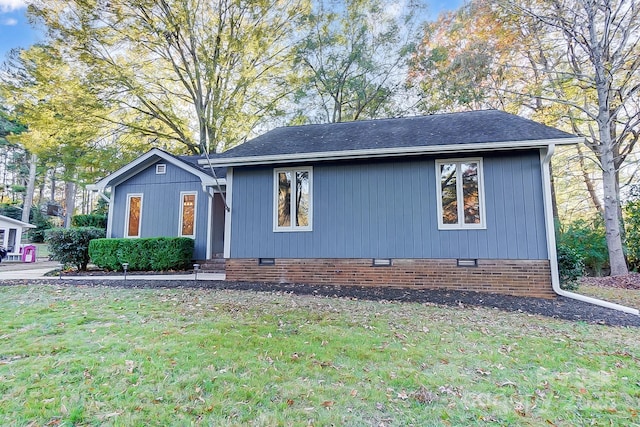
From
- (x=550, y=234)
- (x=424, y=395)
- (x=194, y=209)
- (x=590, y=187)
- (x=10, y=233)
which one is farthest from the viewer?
(x=10, y=233)

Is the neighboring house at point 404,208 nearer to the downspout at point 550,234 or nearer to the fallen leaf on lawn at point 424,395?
the downspout at point 550,234

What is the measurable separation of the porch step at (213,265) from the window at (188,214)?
1.13m

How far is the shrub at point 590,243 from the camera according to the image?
12.1 meters

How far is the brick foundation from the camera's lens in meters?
6.81

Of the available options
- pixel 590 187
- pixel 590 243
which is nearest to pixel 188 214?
pixel 590 243

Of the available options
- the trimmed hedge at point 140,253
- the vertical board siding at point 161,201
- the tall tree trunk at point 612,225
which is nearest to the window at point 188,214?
the vertical board siding at point 161,201

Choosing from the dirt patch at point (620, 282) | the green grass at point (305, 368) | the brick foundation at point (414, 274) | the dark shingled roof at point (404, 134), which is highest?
the dark shingled roof at point (404, 134)

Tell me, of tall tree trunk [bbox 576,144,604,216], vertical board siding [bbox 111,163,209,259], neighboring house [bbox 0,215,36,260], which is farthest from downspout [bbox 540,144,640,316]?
neighboring house [bbox 0,215,36,260]

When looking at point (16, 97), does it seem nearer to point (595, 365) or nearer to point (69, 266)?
point (69, 266)

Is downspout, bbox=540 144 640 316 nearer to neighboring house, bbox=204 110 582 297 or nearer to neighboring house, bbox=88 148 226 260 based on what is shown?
neighboring house, bbox=204 110 582 297

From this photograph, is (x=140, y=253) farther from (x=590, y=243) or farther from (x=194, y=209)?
(x=590, y=243)

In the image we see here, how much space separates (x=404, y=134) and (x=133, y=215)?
31.6ft

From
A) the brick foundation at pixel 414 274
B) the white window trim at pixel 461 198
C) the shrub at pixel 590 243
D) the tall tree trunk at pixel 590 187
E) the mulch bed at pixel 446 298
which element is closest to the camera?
the mulch bed at pixel 446 298

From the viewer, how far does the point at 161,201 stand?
1174 cm
